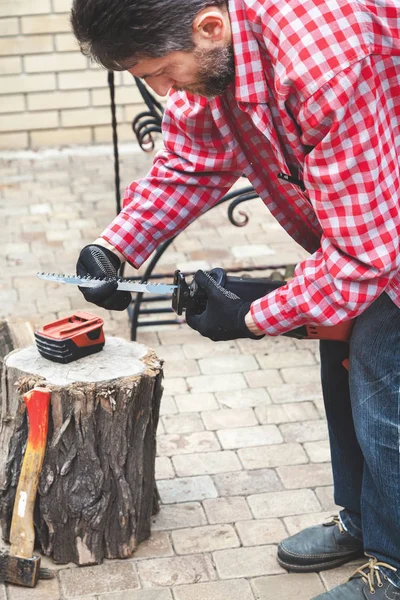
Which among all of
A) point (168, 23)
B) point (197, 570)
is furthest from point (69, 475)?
point (168, 23)

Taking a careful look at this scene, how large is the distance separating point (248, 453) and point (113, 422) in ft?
3.06

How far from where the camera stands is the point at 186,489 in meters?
3.59

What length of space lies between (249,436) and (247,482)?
33 centimetres

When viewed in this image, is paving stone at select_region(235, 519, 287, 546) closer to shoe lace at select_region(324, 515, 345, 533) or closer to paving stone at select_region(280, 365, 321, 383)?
shoe lace at select_region(324, 515, 345, 533)

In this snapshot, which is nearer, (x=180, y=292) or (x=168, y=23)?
(x=168, y=23)

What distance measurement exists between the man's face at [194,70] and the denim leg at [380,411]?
2.28ft

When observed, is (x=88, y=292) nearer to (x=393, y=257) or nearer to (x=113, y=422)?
(x=113, y=422)

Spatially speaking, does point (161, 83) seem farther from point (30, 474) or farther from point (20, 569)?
point (20, 569)

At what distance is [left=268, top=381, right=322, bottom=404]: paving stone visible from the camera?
4.24m

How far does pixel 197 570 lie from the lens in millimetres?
3145

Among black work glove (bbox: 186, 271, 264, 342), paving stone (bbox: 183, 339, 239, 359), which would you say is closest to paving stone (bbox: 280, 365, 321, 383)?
paving stone (bbox: 183, 339, 239, 359)

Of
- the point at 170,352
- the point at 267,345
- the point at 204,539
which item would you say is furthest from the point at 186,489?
the point at 267,345

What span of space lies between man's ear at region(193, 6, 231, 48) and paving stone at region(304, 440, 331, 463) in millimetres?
1942

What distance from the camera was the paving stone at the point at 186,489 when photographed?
3539mm
